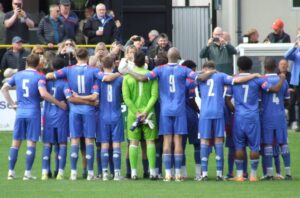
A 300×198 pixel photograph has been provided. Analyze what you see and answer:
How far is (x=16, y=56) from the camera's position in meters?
30.9

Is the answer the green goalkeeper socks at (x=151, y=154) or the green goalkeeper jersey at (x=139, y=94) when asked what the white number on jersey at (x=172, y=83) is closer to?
the green goalkeeper jersey at (x=139, y=94)

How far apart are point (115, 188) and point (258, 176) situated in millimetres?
3278

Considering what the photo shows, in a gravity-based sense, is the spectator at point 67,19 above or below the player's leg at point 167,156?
above

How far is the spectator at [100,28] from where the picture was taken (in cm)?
3156

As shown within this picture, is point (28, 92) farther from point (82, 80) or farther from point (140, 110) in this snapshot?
point (140, 110)

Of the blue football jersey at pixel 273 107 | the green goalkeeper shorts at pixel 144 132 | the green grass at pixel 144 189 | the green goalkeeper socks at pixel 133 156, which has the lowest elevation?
the green grass at pixel 144 189

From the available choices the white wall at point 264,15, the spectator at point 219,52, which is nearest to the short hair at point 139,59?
the spectator at point 219,52

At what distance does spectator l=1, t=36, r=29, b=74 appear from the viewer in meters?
30.6

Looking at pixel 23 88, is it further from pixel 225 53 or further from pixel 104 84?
pixel 225 53

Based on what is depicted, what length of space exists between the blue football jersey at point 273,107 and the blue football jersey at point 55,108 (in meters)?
3.31

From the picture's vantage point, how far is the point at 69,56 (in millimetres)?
27047

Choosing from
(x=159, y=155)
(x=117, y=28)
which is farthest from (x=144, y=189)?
(x=117, y=28)

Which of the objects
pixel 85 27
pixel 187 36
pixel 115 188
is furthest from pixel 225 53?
pixel 115 188

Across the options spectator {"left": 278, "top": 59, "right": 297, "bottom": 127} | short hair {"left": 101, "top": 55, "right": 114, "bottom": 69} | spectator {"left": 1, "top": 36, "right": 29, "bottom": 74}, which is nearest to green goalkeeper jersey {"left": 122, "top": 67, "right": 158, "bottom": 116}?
short hair {"left": 101, "top": 55, "right": 114, "bottom": 69}
